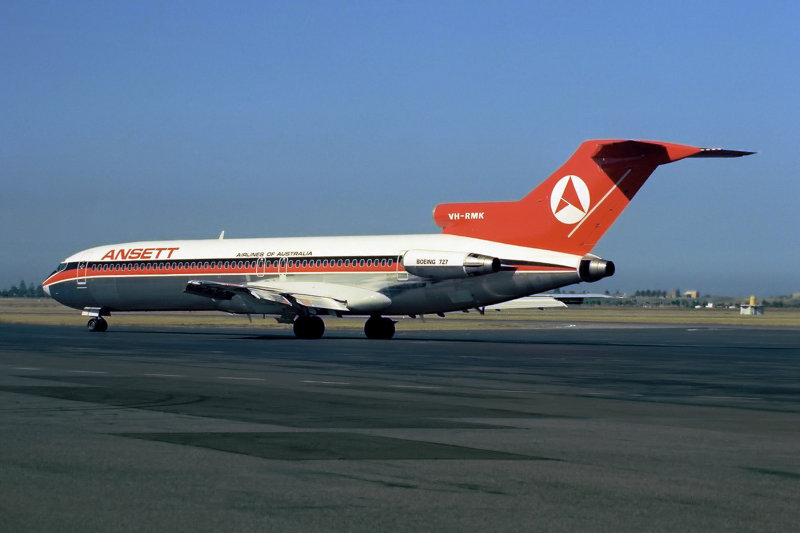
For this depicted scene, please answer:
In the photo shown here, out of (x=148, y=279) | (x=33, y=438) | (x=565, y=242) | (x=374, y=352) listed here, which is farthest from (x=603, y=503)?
(x=148, y=279)

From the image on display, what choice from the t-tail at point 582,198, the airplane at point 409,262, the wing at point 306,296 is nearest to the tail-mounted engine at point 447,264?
the airplane at point 409,262

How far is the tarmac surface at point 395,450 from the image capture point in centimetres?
796

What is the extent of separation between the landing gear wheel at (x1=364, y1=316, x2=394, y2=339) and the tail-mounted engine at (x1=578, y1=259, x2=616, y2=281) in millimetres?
10188

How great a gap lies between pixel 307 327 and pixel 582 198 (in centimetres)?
1323

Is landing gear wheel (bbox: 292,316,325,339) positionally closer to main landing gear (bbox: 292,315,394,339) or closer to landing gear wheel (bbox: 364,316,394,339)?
main landing gear (bbox: 292,315,394,339)

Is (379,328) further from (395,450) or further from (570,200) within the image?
(395,450)

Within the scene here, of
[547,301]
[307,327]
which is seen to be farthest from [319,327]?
[547,301]

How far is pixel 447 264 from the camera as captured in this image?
1610 inches

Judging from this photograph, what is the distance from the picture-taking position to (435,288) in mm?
42125

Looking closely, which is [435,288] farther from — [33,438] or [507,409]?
[33,438]

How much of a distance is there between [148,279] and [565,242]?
21.0 metres

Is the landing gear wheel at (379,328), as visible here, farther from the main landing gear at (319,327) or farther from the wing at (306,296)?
the wing at (306,296)

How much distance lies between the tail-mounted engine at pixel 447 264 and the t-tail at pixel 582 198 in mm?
1479

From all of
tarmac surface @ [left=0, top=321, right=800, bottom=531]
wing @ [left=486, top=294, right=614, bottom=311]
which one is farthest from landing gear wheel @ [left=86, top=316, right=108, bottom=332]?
tarmac surface @ [left=0, top=321, right=800, bottom=531]
